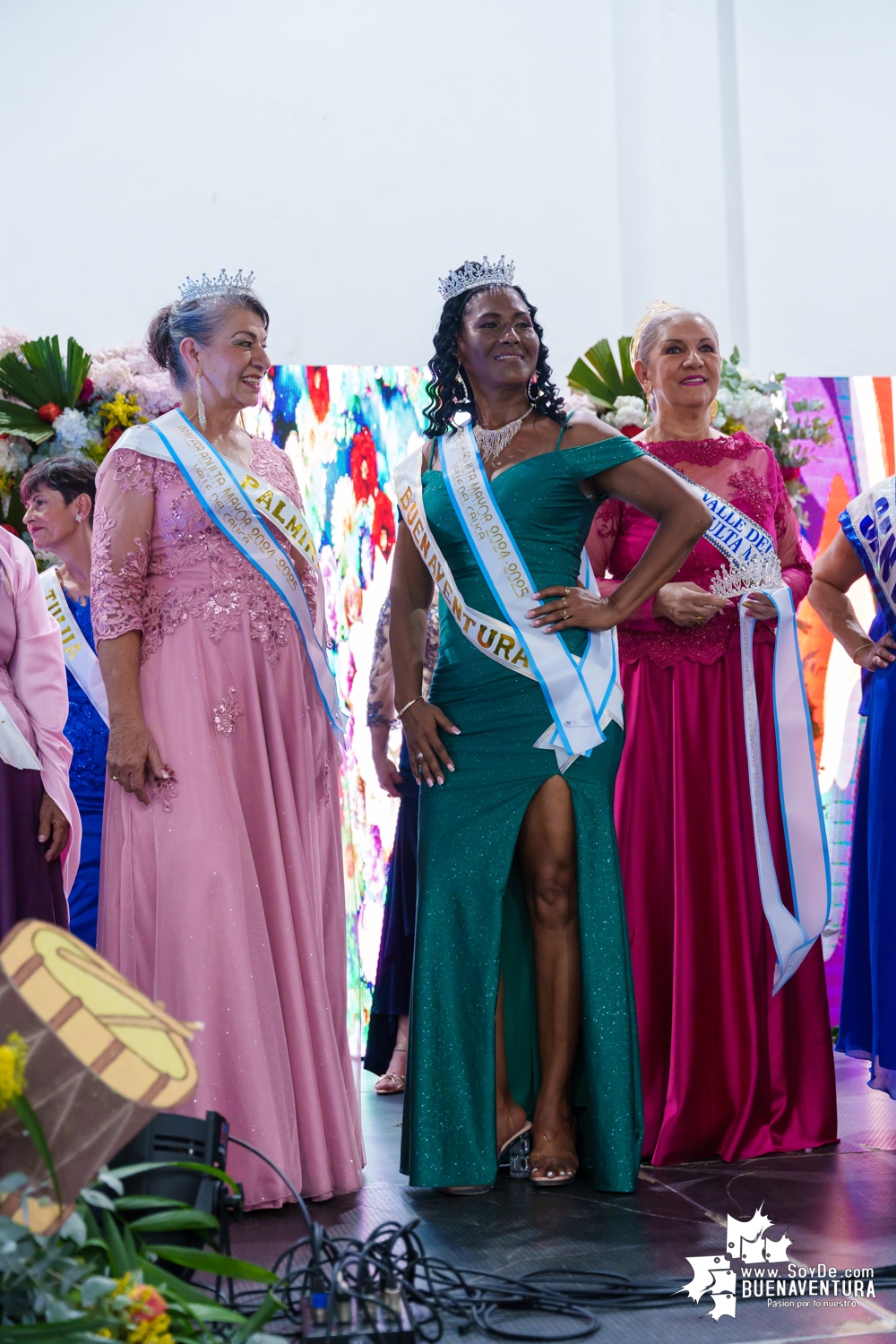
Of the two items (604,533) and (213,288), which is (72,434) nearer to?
(213,288)

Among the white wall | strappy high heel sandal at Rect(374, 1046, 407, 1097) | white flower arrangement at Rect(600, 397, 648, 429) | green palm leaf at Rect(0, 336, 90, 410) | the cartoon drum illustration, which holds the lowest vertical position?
strappy high heel sandal at Rect(374, 1046, 407, 1097)

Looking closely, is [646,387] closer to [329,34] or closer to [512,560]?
[512,560]

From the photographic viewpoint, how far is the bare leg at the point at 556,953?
2.52m

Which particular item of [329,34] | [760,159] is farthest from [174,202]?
[760,159]

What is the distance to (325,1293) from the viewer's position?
5.22 feet

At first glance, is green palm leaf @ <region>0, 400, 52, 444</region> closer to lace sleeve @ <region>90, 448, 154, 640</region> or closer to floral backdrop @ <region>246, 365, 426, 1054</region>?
floral backdrop @ <region>246, 365, 426, 1054</region>

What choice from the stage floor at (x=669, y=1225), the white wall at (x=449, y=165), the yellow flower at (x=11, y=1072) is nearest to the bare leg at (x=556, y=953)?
the stage floor at (x=669, y=1225)

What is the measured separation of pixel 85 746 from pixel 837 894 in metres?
2.41

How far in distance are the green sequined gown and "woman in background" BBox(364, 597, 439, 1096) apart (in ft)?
3.08

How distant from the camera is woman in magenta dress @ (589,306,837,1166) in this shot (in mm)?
2855

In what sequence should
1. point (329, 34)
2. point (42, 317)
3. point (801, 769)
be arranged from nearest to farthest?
1. point (801, 769)
2. point (42, 317)
3. point (329, 34)

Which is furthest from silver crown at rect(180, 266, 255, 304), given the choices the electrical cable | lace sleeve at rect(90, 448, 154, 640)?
the electrical cable

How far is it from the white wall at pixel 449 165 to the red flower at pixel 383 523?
2.37 ft

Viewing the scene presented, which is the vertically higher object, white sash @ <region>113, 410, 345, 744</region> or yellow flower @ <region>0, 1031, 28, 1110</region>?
white sash @ <region>113, 410, 345, 744</region>
